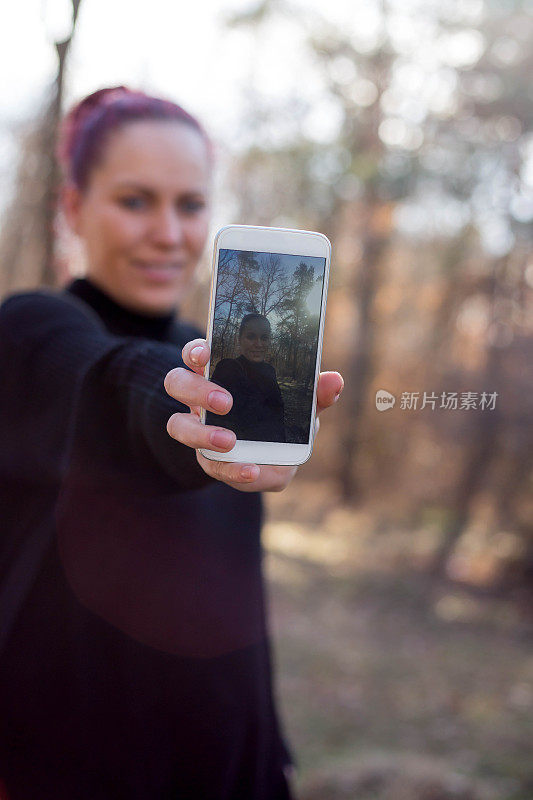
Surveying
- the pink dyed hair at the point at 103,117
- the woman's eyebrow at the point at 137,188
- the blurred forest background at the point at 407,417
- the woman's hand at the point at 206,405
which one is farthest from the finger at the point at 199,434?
the blurred forest background at the point at 407,417

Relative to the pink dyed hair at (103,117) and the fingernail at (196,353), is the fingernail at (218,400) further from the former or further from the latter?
the pink dyed hair at (103,117)

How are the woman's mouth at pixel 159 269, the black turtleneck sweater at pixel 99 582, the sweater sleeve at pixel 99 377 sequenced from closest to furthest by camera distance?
the sweater sleeve at pixel 99 377 < the black turtleneck sweater at pixel 99 582 < the woman's mouth at pixel 159 269

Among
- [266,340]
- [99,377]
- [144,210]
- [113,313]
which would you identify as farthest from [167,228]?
[266,340]

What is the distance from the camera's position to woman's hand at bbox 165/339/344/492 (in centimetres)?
73

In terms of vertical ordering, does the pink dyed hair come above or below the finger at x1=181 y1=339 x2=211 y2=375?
above

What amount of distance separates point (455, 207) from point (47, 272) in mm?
3771

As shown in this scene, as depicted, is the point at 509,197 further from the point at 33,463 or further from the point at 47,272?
the point at 33,463

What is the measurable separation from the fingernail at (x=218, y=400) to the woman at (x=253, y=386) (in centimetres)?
5

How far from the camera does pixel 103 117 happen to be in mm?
1361

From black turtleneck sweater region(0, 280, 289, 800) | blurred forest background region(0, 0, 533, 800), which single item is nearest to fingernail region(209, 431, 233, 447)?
black turtleneck sweater region(0, 280, 289, 800)

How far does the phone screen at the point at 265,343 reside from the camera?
775 millimetres

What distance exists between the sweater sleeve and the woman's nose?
0.26 m

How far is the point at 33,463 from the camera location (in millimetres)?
1123

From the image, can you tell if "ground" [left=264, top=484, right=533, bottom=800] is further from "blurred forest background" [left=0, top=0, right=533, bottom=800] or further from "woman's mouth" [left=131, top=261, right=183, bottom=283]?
"woman's mouth" [left=131, top=261, right=183, bottom=283]
